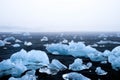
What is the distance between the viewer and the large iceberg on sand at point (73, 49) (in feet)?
47.6

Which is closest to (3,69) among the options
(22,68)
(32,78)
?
(22,68)

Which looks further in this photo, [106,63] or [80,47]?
[80,47]

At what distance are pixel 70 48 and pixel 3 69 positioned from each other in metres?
6.56

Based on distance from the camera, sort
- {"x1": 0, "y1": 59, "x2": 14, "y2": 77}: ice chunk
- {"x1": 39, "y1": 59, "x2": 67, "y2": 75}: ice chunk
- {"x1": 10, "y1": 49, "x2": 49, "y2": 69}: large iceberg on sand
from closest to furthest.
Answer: {"x1": 0, "y1": 59, "x2": 14, "y2": 77}: ice chunk, {"x1": 39, "y1": 59, "x2": 67, "y2": 75}: ice chunk, {"x1": 10, "y1": 49, "x2": 49, "y2": 69}: large iceberg on sand

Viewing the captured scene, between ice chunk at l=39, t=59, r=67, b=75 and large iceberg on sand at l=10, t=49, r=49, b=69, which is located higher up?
large iceberg on sand at l=10, t=49, r=49, b=69

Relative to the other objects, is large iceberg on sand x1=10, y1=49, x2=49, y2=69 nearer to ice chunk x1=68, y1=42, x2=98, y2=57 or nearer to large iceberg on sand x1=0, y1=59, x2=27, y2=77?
large iceberg on sand x1=0, y1=59, x2=27, y2=77

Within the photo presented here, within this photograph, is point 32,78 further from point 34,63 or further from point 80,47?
point 80,47

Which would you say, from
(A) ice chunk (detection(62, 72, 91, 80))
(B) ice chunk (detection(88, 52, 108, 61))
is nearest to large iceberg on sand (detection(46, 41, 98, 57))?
(B) ice chunk (detection(88, 52, 108, 61))

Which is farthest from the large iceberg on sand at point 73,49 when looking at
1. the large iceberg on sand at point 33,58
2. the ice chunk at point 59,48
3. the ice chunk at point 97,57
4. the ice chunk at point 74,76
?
the ice chunk at point 74,76

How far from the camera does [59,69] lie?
Answer: 1052 cm

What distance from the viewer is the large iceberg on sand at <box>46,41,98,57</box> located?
1452 centimetres

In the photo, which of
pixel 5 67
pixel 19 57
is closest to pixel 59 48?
pixel 19 57

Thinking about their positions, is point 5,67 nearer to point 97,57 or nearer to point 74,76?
point 74,76

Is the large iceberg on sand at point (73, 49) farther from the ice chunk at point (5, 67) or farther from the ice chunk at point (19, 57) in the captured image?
the ice chunk at point (5, 67)
